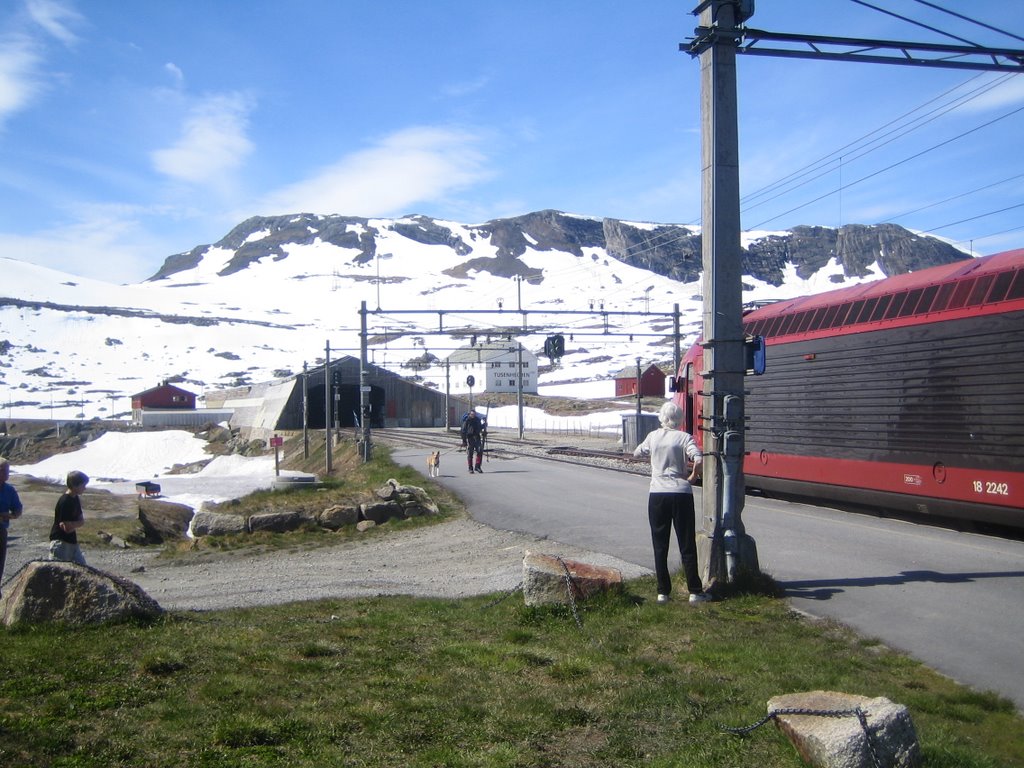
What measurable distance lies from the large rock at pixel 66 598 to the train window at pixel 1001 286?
11.3m

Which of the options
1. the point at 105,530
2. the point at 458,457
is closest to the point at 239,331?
the point at 458,457

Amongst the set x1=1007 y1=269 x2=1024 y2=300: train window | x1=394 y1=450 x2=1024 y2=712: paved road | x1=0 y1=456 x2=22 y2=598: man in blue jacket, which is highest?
x1=1007 y1=269 x2=1024 y2=300: train window

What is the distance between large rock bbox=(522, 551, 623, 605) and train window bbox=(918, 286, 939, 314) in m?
8.21

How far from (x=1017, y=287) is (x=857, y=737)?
9928mm

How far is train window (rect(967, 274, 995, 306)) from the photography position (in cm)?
1285

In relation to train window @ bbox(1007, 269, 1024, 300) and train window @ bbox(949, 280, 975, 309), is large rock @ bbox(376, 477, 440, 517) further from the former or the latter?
train window @ bbox(1007, 269, 1024, 300)

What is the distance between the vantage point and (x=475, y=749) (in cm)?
490

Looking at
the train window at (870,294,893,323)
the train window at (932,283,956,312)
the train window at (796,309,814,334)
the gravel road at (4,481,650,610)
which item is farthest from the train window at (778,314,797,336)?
the gravel road at (4,481,650,610)

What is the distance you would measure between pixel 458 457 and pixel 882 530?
24253 millimetres

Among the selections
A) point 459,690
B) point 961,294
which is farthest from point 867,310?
point 459,690

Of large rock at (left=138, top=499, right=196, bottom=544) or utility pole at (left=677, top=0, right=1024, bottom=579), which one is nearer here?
utility pole at (left=677, top=0, right=1024, bottom=579)

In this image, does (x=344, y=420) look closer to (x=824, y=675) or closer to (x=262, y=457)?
(x=262, y=457)

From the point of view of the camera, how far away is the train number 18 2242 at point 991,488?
11914mm

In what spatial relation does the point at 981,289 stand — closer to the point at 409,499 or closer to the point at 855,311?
the point at 855,311
